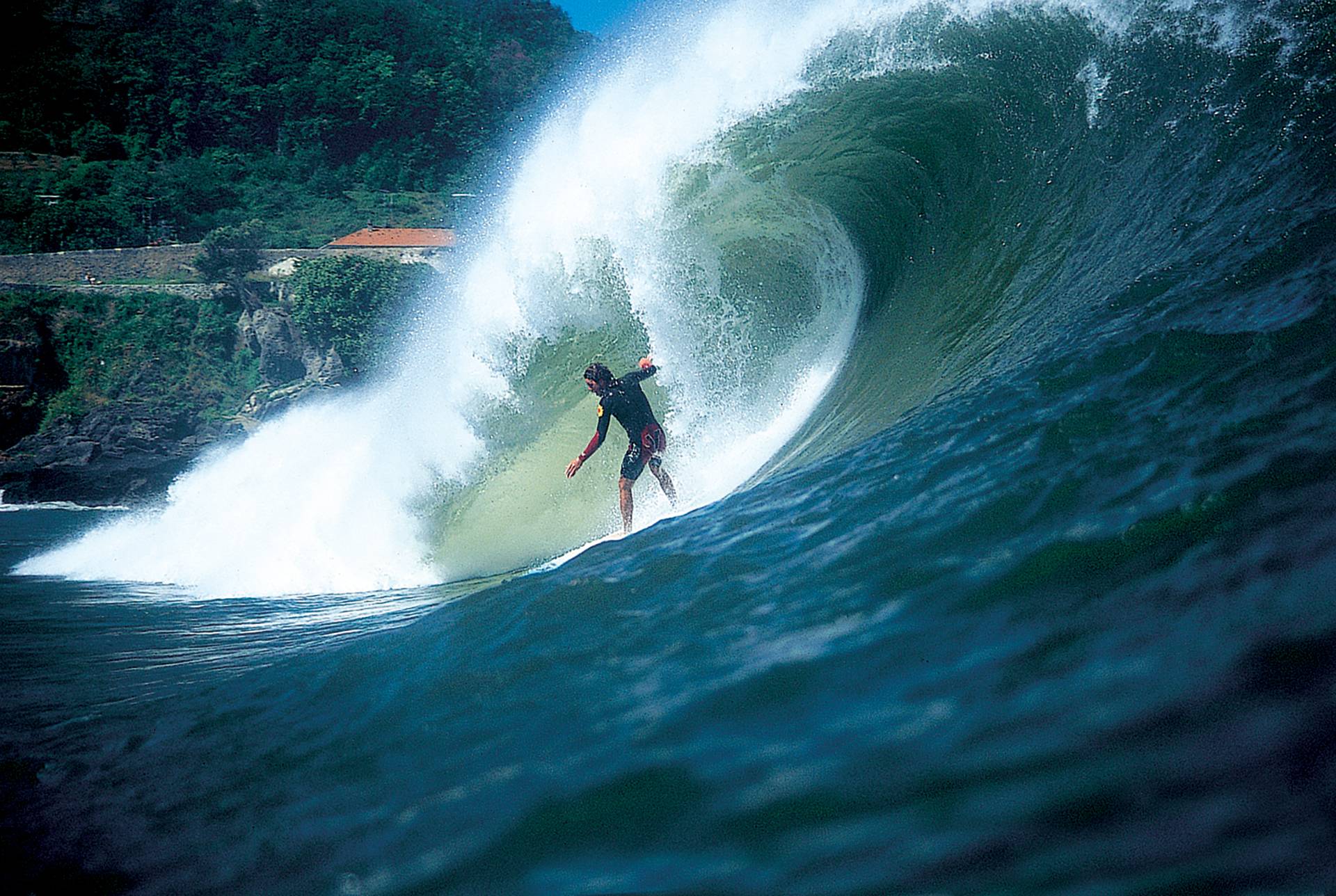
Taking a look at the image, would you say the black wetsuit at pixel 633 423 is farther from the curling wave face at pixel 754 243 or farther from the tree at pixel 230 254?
the tree at pixel 230 254

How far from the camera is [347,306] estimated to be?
47.4 m

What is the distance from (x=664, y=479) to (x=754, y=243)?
329 cm

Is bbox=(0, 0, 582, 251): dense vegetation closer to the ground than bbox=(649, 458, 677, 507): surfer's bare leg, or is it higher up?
higher up

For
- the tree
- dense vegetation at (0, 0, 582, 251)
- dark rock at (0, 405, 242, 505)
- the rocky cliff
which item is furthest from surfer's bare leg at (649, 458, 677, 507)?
dense vegetation at (0, 0, 582, 251)

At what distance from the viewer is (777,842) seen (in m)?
1.33

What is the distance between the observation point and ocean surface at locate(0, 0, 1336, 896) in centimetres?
134

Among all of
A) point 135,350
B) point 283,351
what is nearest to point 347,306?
point 283,351

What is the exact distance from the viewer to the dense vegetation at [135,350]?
39969 millimetres

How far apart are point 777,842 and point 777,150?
7.87 m

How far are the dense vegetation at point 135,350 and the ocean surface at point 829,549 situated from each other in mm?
39190

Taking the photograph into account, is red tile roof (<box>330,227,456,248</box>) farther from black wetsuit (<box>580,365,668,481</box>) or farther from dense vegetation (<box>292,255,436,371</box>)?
black wetsuit (<box>580,365,668,481</box>)

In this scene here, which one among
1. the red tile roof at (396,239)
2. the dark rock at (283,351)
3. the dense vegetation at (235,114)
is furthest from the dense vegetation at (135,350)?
the red tile roof at (396,239)

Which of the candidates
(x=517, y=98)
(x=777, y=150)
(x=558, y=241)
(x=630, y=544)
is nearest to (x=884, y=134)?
(x=777, y=150)

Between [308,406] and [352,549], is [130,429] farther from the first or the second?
[352,549]
